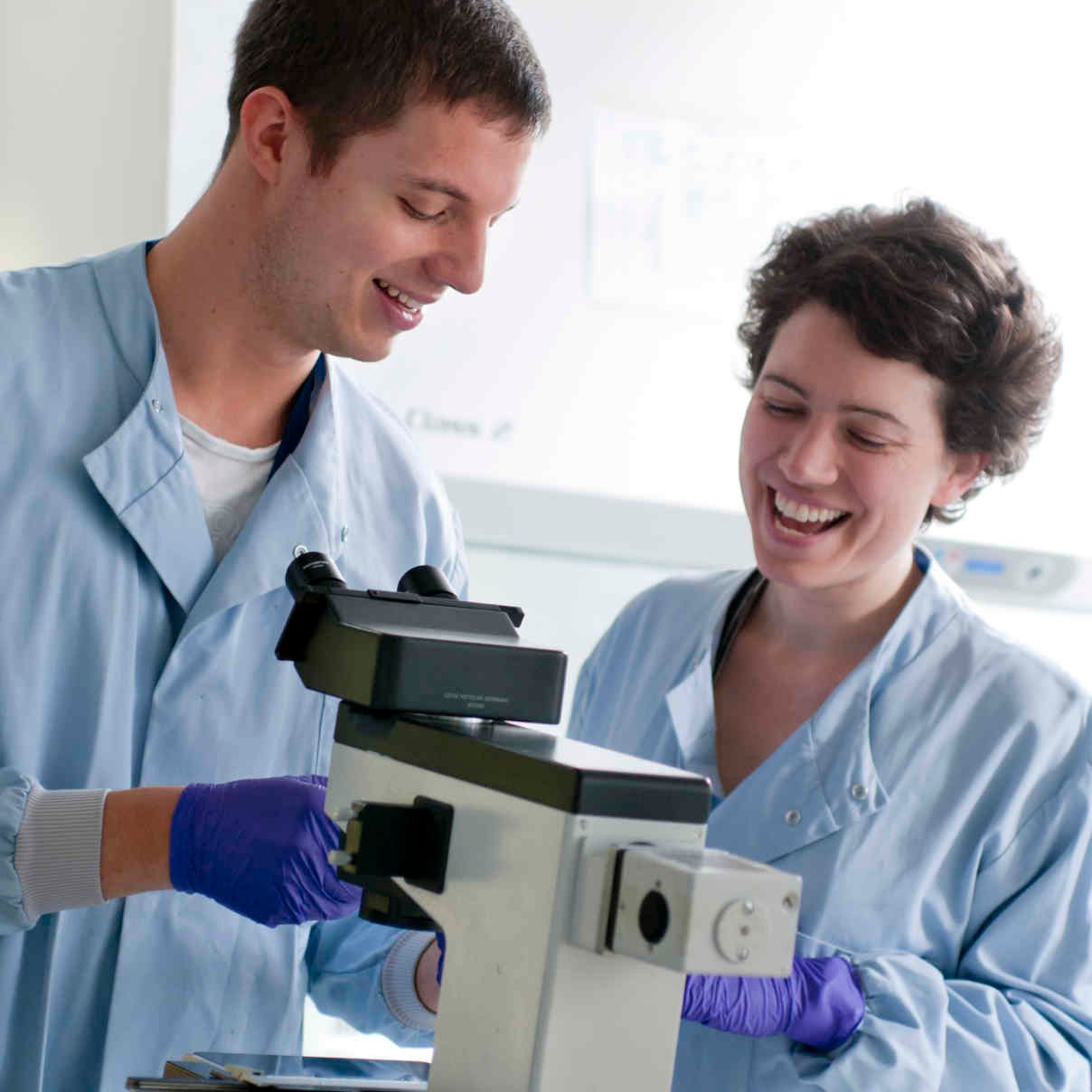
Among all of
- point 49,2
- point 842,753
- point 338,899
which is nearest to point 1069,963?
point 842,753

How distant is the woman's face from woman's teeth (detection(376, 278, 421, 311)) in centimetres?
46

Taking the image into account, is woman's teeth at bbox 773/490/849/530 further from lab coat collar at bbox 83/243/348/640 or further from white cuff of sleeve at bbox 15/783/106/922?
white cuff of sleeve at bbox 15/783/106/922

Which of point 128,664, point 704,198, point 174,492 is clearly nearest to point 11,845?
point 128,664

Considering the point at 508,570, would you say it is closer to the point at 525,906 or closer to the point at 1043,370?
the point at 1043,370

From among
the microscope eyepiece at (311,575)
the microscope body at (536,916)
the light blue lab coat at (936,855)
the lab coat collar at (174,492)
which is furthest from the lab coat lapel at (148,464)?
the light blue lab coat at (936,855)

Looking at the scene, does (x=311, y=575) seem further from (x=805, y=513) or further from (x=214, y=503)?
(x=805, y=513)

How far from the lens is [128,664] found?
1.35 meters

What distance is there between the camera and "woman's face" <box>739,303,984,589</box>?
5.33 ft

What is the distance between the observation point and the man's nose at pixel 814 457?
1.63m

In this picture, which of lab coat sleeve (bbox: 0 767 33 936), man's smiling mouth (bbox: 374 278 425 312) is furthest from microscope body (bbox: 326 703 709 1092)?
man's smiling mouth (bbox: 374 278 425 312)

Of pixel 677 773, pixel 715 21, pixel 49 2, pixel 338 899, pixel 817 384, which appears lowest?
pixel 338 899

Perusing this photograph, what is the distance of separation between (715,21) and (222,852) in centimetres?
197

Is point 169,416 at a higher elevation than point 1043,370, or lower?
lower

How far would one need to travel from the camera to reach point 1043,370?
67.7 inches
